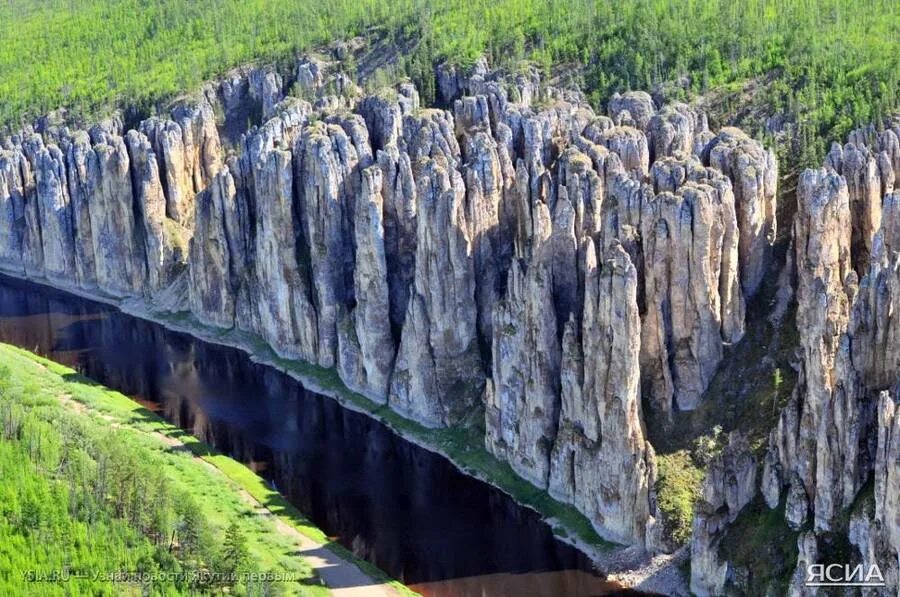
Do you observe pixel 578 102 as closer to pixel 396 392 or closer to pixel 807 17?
pixel 807 17

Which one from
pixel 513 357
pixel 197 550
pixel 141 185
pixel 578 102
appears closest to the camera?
pixel 197 550

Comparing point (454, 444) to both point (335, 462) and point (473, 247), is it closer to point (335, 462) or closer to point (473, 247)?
point (335, 462)

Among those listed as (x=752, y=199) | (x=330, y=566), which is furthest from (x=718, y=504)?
(x=752, y=199)

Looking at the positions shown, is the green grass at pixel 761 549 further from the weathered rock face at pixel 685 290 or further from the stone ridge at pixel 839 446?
the weathered rock face at pixel 685 290

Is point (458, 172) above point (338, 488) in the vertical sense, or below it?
above

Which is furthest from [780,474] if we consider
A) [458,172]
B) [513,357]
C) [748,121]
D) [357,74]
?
[357,74]

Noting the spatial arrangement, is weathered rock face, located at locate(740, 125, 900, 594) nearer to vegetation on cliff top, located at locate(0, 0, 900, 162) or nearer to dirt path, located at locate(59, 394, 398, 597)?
dirt path, located at locate(59, 394, 398, 597)

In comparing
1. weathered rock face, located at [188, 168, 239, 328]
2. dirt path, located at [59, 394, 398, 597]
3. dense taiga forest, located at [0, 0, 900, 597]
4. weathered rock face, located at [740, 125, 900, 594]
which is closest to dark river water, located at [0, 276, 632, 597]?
dense taiga forest, located at [0, 0, 900, 597]
